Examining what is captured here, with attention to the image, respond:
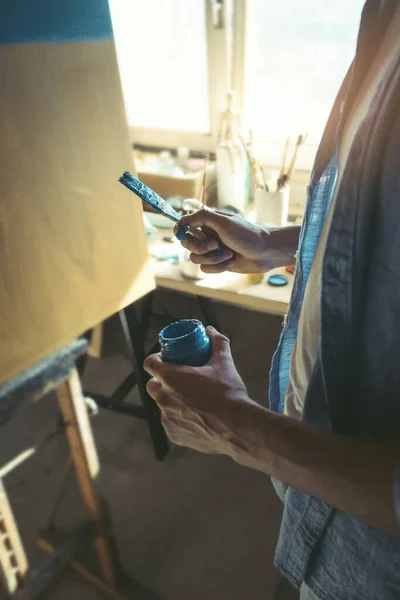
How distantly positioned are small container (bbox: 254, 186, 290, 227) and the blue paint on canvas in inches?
24.5

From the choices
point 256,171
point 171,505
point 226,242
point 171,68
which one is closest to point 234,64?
point 171,68

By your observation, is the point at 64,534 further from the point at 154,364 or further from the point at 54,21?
the point at 54,21

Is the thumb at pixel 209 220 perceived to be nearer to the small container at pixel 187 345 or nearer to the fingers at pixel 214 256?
the fingers at pixel 214 256

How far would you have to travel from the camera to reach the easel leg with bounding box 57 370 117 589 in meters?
0.89

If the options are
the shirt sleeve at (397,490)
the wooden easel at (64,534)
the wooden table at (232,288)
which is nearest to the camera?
the shirt sleeve at (397,490)

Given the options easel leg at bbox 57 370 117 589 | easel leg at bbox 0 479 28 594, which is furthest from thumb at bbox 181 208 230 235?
A: easel leg at bbox 0 479 28 594

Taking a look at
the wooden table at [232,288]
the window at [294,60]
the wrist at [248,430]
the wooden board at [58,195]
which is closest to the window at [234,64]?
the window at [294,60]

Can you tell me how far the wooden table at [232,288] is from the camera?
3.52ft

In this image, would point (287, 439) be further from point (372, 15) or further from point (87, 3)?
point (87, 3)

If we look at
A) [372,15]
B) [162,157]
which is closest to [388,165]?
[372,15]

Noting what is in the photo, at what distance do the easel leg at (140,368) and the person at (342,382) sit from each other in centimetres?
61

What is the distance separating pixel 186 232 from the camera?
2.70 ft

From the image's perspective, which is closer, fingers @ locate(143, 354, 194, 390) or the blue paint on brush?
fingers @ locate(143, 354, 194, 390)

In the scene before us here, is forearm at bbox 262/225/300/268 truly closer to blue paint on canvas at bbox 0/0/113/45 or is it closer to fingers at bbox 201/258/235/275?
fingers at bbox 201/258/235/275
